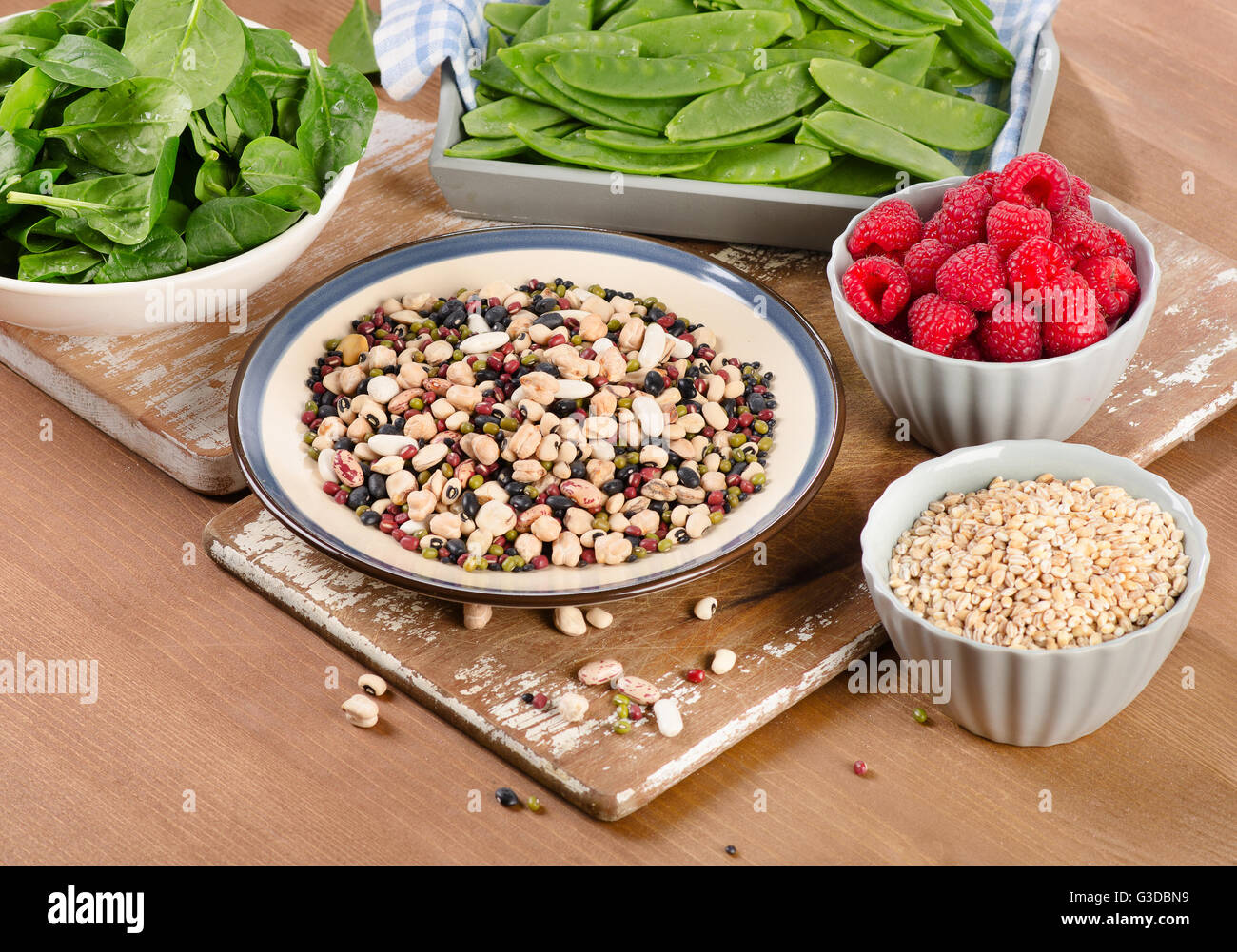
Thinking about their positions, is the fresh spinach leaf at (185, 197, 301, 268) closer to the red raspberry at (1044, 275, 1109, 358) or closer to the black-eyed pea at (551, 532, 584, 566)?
the black-eyed pea at (551, 532, 584, 566)

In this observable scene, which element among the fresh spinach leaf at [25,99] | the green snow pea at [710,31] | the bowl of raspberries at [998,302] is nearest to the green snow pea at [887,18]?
the green snow pea at [710,31]

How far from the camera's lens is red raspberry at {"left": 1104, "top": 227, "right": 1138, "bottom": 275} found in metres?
1.40

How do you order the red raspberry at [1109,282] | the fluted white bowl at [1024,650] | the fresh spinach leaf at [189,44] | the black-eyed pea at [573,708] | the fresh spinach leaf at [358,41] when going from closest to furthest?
the fluted white bowl at [1024,650], the black-eyed pea at [573,708], the red raspberry at [1109,282], the fresh spinach leaf at [189,44], the fresh spinach leaf at [358,41]

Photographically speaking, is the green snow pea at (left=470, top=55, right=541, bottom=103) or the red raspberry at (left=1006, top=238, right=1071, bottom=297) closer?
the red raspberry at (left=1006, top=238, right=1071, bottom=297)

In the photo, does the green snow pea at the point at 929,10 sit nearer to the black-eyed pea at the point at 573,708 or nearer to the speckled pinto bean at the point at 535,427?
the speckled pinto bean at the point at 535,427

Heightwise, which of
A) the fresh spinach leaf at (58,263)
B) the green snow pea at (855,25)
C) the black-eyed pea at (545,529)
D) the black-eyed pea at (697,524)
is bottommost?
the black-eyed pea at (545,529)

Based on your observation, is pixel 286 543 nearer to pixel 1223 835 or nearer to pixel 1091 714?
pixel 1091 714

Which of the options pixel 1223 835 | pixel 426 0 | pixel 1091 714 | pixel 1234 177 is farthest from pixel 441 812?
pixel 1234 177

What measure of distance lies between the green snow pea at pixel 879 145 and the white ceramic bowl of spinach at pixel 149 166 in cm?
63

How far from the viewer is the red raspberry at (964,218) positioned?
1.38 metres

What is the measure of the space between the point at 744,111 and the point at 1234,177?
87cm

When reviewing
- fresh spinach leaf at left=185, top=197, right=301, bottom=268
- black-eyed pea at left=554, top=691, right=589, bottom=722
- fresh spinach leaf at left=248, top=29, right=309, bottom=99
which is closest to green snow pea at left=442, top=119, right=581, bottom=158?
fresh spinach leaf at left=248, top=29, right=309, bottom=99

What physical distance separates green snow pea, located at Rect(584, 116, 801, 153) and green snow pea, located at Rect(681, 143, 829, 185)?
16 mm

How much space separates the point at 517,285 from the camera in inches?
64.9
